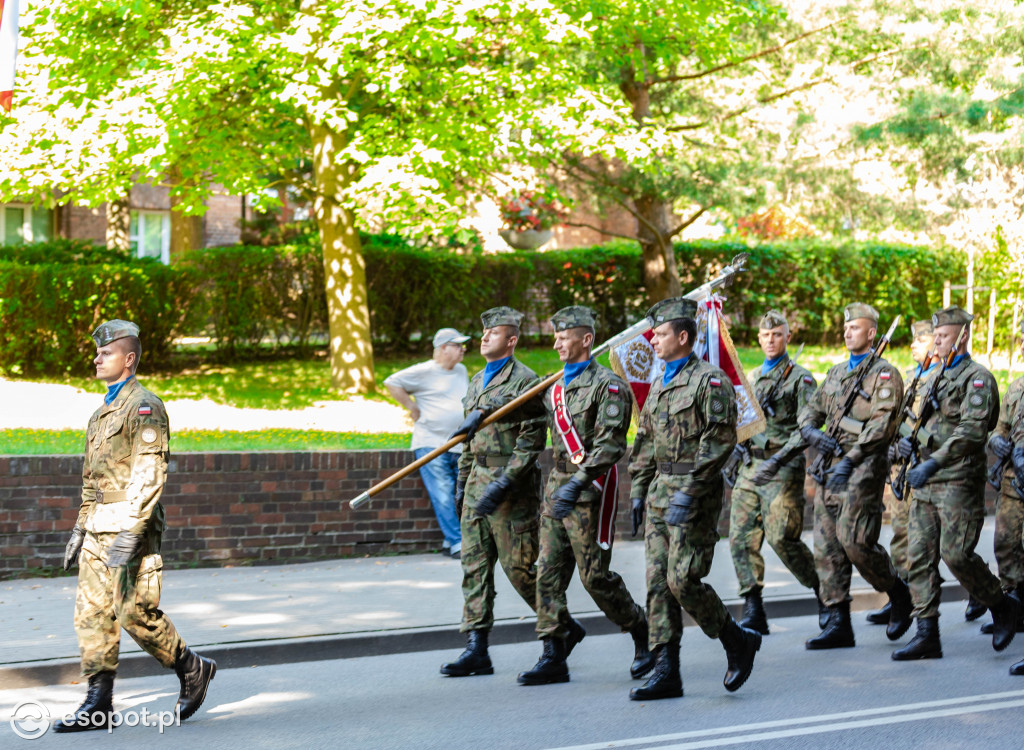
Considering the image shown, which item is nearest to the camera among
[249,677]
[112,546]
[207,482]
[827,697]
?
[112,546]

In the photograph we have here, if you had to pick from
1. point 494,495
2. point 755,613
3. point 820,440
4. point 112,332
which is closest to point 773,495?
point 820,440

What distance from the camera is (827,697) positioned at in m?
7.00

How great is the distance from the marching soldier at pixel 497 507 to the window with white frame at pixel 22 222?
2028 cm

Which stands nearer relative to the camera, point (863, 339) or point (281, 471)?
point (863, 339)

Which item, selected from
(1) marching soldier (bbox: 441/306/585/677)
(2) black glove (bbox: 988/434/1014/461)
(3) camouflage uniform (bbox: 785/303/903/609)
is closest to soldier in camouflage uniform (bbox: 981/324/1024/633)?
(2) black glove (bbox: 988/434/1014/461)

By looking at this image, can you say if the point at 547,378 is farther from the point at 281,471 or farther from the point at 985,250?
the point at 985,250

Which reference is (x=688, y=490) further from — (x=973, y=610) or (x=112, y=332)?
(x=973, y=610)

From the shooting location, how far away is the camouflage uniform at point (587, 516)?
720 cm

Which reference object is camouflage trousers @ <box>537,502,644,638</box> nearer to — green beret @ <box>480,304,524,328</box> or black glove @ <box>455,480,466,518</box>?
black glove @ <box>455,480,466,518</box>

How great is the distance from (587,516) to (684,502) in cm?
61

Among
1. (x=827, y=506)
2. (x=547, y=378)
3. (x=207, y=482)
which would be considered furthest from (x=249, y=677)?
(x=827, y=506)

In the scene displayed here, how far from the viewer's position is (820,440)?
852 centimetres

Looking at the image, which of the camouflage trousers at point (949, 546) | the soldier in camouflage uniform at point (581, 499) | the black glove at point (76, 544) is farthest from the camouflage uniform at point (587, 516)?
the black glove at point (76, 544)

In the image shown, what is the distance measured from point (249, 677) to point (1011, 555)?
488cm
